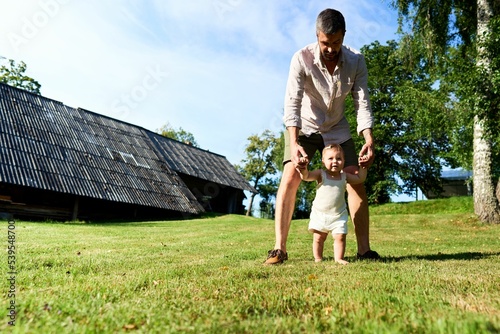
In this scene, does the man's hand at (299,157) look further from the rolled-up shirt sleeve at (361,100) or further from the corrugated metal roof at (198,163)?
the corrugated metal roof at (198,163)

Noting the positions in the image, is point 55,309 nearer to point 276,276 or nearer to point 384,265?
point 276,276

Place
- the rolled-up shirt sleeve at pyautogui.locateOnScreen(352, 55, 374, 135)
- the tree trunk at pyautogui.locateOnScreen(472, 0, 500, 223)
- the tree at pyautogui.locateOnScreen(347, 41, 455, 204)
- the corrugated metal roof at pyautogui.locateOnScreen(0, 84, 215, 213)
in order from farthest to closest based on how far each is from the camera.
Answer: the tree at pyautogui.locateOnScreen(347, 41, 455, 204) < the corrugated metal roof at pyautogui.locateOnScreen(0, 84, 215, 213) < the tree trunk at pyautogui.locateOnScreen(472, 0, 500, 223) < the rolled-up shirt sleeve at pyautogui.locateOnScreen(352, 55, 374, 135)

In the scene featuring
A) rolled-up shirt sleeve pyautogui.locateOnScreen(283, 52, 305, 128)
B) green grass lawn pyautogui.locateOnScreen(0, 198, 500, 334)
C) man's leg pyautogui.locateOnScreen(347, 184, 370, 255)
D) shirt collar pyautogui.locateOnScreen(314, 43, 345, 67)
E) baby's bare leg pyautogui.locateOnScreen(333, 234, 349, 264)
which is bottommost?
green grass lawn pyautogui.locateOnScreen(0, 198, 500, 334)

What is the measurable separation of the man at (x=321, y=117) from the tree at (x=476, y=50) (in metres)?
7.36

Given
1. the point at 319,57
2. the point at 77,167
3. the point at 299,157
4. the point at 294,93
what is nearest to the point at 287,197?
the point at 299,157

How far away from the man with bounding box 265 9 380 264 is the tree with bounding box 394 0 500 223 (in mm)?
7356

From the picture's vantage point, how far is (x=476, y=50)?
13.5 metres

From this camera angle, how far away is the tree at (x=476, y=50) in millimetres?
11000

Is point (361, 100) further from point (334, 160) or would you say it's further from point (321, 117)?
point (334, 160)

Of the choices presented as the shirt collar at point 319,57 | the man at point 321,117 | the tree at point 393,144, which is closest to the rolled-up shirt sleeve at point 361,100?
the man at point 321,117

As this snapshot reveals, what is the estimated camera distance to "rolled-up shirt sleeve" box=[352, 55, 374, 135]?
15.1ft

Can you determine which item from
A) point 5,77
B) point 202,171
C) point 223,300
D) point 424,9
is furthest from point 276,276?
point 5,77

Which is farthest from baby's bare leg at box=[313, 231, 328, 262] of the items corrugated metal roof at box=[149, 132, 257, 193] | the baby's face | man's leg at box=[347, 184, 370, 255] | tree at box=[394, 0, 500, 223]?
corrugated metal roof at box=[149, 132, 257, 193]

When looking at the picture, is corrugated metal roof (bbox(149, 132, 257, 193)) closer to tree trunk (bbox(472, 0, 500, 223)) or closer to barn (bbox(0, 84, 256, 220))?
barn (bbox(0, 84, 256, 220))
